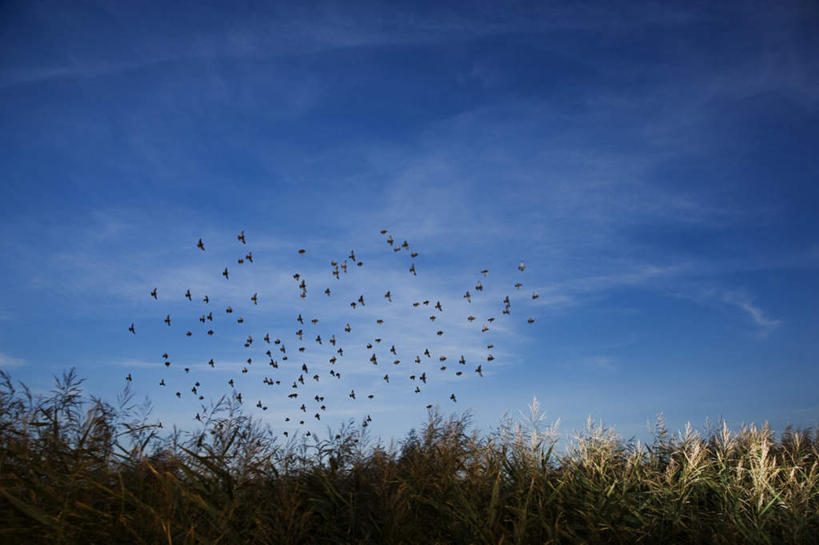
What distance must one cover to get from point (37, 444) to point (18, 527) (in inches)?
69.2

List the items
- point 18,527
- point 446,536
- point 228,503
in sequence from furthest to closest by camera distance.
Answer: point 446,536 < point 228,503 < point 18,527

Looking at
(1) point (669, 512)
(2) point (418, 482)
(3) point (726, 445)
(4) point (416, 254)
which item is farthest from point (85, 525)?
(4) point (416, 254)

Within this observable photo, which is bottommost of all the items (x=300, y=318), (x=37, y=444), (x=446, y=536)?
(x=446, y=536)

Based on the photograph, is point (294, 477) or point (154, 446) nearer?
point (154, 446)

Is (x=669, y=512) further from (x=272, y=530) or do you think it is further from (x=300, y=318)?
(x=300, y=318)

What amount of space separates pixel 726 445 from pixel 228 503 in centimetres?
996

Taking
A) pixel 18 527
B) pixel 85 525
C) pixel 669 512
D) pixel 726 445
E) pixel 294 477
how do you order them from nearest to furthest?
pixel 18 527 < pixel 85 525 < pixel 669 512 < pixel 294 477 < pixel 726 445

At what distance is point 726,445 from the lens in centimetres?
1191

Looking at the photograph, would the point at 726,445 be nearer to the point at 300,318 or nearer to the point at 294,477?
the point at 294,477

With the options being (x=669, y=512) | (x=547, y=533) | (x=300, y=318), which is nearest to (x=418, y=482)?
(x=547, y=533)

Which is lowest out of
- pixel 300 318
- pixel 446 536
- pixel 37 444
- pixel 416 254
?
pixel 446 536

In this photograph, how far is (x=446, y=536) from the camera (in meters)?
8.80

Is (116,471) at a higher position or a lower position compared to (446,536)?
higher

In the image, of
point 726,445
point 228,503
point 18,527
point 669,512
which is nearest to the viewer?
point 18,527
